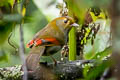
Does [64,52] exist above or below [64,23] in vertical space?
below

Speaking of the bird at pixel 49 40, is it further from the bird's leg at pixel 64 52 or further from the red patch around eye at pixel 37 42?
the bird's leg at pixel 64 52

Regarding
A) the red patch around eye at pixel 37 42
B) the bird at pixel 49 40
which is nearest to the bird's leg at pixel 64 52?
the bird at pixel 49 40

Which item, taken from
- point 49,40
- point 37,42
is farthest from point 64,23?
point 37,42

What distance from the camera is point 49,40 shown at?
2.36m

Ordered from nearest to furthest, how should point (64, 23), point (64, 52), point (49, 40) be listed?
point (49, 40) < point (64, 23) < point (64, 52)

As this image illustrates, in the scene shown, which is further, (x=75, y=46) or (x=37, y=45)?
(x=75, y=46)

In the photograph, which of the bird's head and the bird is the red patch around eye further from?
the bird's head

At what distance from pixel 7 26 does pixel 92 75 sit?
530mm

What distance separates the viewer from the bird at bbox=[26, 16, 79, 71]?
211 centimetres

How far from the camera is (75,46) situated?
9.89 ft

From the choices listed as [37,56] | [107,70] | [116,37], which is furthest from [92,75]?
[37,56]

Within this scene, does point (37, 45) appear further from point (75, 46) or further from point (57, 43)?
point (75, 46)

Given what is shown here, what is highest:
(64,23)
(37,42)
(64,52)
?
(64,23)

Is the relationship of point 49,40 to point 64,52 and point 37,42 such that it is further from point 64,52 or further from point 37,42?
point 64,52
